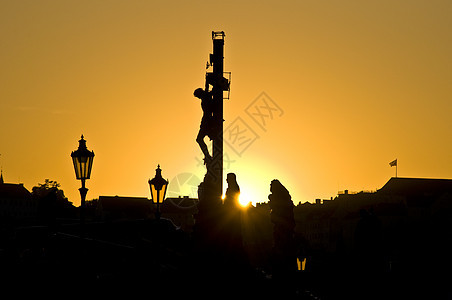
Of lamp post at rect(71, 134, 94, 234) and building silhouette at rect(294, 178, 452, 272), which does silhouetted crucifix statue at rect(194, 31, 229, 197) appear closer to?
lamp post at rect(71, 134, 94, 234)

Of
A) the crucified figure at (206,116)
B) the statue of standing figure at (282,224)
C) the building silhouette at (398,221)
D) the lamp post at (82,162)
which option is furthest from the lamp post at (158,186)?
the building silhouette at (398,221)

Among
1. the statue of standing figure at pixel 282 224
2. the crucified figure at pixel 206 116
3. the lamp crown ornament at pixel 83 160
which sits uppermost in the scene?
the crucified figure at pixel 206 116

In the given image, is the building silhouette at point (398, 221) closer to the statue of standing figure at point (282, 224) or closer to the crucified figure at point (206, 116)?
the statue of standing figure at point (282, 224)

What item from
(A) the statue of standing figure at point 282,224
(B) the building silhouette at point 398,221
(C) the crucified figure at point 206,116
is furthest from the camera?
(B) the building silhouette at point 398,221

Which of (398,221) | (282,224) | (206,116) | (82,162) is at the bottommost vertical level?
(282,224)

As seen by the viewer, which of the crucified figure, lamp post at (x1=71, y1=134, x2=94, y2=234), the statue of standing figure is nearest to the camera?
lamp post at (x1=71, y1=134, x2=94, y2=234)

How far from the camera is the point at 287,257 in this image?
100 feet

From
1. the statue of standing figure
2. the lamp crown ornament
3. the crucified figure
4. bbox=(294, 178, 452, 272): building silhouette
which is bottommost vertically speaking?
the statue of standing figure

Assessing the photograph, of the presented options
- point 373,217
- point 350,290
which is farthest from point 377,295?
point 350,290

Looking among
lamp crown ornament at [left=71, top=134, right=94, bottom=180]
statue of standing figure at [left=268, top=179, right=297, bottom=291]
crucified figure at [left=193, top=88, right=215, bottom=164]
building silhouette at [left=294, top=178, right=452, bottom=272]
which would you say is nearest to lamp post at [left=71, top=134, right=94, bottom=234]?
lamp crown ornament at [left=71, top=134, right=94, bottom=180]

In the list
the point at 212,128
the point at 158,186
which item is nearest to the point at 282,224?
the point at 158,186

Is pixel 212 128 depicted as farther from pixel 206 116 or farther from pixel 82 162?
pixel 82 162

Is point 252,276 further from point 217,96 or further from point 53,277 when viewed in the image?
point 53,277

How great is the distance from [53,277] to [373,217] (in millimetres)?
10866
